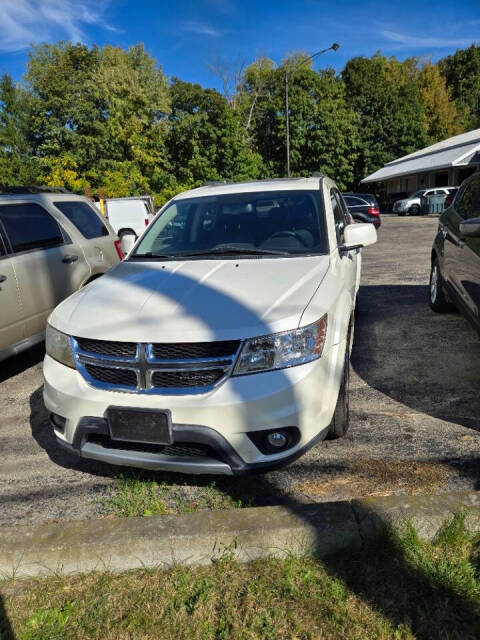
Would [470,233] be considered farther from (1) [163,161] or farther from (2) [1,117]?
(2) [1,117]

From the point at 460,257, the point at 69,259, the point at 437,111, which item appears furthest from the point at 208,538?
the point at 437,111

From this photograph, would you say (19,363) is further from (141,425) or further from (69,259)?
(141,425)

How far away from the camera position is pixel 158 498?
280 centimetres

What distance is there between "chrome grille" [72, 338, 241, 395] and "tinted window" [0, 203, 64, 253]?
2.78 meters

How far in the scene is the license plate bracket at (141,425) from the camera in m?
2.44

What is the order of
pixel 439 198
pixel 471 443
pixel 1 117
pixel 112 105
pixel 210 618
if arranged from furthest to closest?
pixel 1 117, pixel 112 105, pixel 439 198, pixel 471 443, pixel 210 618

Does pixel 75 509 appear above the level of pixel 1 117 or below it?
below

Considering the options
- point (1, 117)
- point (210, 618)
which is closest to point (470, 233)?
point (210, 618)

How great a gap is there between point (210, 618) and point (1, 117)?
41150 mm

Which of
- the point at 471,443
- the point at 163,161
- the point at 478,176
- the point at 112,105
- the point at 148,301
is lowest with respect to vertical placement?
the point at 471,443

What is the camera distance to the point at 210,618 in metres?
1.92

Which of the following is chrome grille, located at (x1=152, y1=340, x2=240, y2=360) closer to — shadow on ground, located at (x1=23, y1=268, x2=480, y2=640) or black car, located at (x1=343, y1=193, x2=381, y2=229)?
shadow on ground, located at (x1=23, y1=268, x2=480, y2=640)

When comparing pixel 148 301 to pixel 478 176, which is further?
pixel 478 176

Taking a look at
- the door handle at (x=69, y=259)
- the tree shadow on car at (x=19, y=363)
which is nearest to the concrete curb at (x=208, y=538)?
the tree shadow on car at (x=19, y=363)
